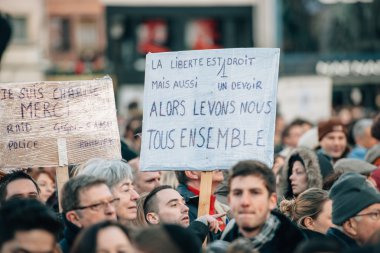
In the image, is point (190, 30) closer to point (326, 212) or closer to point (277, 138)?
point (277, 138)

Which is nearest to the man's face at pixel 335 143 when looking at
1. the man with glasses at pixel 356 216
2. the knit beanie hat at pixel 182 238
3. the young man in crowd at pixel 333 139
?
the young man in crowd at pixel 333 139

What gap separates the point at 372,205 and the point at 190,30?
36750mm

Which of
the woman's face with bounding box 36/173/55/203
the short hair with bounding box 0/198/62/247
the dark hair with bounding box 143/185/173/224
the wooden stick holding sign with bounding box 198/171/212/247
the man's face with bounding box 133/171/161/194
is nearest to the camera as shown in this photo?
the short hair with bounding box 0/198/62/247

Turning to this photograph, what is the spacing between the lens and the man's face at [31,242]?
724 centimetres

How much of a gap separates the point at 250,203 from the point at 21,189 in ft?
7.07

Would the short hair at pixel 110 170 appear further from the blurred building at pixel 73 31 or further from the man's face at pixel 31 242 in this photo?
the blurred building at pixel 73 31

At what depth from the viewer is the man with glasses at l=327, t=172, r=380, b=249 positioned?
27.9ft

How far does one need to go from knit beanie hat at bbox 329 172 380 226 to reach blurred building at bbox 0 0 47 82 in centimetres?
3438

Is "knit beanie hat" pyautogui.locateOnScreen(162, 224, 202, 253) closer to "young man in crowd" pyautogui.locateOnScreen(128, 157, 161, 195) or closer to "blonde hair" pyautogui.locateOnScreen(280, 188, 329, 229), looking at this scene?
"blonde hair" pyautogui.locateOnScreen(280, 188, 329, 229)

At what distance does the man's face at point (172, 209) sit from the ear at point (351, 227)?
3.94 ft

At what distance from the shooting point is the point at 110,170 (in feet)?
30.1

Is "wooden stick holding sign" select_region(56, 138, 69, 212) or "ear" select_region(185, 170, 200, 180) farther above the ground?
"wooden stick holding sign" select_region(56, 138, 69, 212)

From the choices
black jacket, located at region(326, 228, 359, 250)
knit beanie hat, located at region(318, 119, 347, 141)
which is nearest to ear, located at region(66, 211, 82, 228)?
black jacket, located at region(326, 228, 359, 250)

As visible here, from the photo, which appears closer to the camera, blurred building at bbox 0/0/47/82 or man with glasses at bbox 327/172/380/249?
man with glasses at bbox 327/172/380/249
